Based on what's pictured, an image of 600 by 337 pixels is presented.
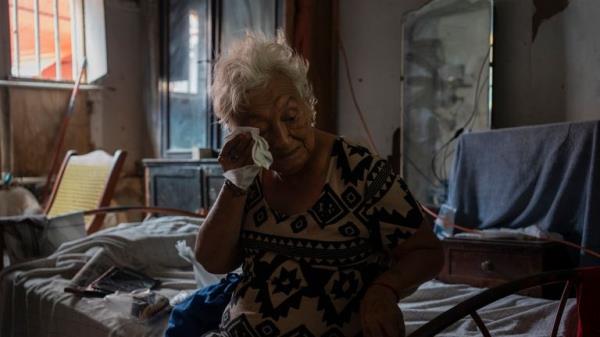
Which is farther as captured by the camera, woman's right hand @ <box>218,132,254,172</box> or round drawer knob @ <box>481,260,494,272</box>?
round drawer knob @ <box>481,260,494,272</box>

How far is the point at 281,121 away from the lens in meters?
1.12

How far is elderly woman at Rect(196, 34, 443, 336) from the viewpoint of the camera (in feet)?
3.51

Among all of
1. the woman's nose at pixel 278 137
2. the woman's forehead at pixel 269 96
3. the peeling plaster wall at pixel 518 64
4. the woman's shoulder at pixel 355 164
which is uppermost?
the peeling plaster wall at pixel 518 64

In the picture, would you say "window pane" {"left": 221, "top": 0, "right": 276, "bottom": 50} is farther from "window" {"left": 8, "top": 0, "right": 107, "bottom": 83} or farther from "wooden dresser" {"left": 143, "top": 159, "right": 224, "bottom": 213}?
"window" {"left": 8, "top": 0, "right": 107, "bottom": 83}

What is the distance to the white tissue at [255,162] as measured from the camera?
41.7 inches

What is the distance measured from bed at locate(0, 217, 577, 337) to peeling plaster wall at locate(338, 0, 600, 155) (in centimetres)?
110

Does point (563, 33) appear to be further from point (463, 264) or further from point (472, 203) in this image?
point (463, 264)

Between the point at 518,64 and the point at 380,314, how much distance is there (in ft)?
6.91

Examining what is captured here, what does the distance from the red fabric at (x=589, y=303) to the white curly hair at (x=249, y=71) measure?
630mm

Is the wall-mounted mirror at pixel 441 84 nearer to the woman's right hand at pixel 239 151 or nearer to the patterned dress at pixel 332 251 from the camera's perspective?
the patterned dress at pixel 332 251

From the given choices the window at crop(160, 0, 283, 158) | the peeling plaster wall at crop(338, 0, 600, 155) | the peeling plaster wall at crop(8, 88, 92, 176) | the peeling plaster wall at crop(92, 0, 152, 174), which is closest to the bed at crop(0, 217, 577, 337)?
the peeling plaster wall at crop(338, 0, 600, 155)

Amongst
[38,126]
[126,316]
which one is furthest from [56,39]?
[126,316]

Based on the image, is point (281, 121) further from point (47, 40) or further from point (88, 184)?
point (47, 40)

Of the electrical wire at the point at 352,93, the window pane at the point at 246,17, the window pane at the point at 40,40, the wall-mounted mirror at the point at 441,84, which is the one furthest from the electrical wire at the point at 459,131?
the window pane at the point at 40,40
